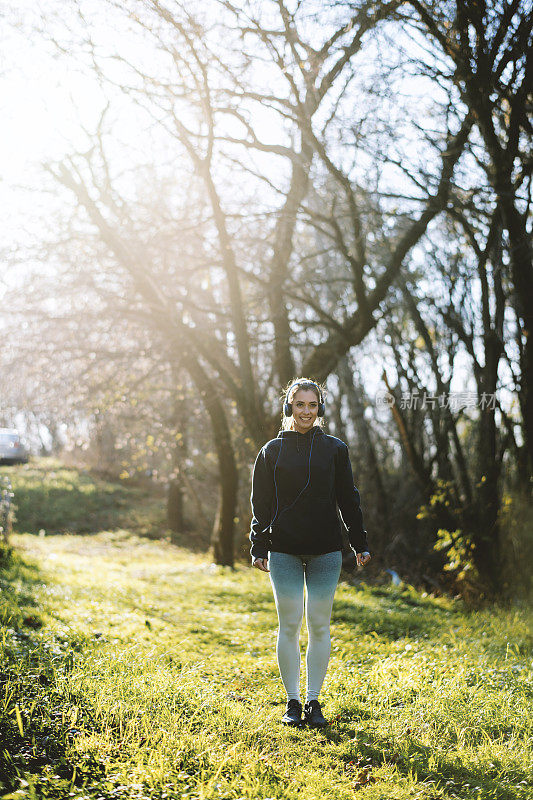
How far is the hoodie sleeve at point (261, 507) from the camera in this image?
Result: 153 inches

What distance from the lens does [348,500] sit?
3965 millimetres

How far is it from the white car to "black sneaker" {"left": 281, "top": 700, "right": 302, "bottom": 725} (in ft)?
82.2

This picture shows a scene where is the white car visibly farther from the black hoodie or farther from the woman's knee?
the woman's knee

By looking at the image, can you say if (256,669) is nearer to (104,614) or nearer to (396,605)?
(104,614)

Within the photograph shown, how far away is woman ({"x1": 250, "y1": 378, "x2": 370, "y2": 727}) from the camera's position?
3.80 meters

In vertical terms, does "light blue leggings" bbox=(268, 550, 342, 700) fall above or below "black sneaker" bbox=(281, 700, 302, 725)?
above

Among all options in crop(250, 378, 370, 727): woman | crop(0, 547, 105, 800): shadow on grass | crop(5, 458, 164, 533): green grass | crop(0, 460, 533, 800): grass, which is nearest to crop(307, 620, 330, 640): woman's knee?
crop(250, 378, 370, 727): woman

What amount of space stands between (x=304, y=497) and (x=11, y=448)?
83.3 ft

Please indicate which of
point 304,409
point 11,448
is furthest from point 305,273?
point 11,448

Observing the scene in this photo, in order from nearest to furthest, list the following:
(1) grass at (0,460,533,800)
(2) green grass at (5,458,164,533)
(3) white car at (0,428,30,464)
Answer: (1) grass at (0,460,533,800)
(2) green grass at (5,458,164,533)
(3) white car at (0,428,30,464)

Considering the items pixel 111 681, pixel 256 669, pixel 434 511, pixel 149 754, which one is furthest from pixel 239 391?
pixel 149 754

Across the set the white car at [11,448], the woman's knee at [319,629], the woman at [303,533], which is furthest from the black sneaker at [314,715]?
the white car at [11,448]

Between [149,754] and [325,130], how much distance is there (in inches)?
293

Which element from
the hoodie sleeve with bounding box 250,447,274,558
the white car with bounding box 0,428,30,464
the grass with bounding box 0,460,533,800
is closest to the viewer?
the grass with bounding box 0,460,533,800
